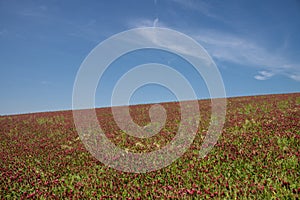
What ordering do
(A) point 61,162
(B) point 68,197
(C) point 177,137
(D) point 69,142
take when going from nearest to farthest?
(B) point 68,197, (A) point 61,162, (C) point 177,137, (D) point 69,142

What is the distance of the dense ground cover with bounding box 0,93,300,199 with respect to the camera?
6.82 m

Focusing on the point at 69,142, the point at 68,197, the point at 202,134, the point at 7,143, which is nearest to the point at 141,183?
the point at 68,197

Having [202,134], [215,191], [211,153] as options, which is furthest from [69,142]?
[215,191]

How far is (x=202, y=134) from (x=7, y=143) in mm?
9520

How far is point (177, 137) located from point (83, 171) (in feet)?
14.0

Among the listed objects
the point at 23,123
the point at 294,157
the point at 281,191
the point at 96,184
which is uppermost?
the point at 294,157

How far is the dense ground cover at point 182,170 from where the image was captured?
6817 mm

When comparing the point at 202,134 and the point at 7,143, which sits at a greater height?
the point at 202,134

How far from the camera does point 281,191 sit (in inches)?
247

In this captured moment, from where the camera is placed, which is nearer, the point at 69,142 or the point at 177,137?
the point at 177,137

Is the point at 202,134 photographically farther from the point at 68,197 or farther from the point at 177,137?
the point at 68,197

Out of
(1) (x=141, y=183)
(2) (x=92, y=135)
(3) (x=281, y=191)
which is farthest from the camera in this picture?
(2) (x=92, y=135)

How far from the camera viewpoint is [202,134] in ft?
39.7

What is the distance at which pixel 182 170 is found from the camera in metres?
8.09
